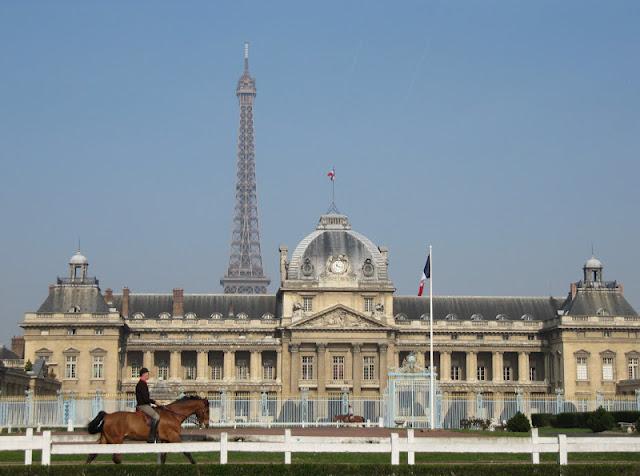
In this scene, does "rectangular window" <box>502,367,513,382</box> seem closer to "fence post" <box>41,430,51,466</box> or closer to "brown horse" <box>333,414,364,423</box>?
"brown horse" <box>333,414,364,423</box>

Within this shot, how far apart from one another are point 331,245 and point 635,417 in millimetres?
46812

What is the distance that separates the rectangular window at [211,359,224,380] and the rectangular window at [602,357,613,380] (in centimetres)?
3337

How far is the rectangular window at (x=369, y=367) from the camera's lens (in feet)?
334

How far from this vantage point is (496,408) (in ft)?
267

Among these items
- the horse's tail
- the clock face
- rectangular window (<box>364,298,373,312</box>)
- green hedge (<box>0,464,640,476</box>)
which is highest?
the clock face

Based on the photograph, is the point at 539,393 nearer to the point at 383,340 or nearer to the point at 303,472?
the point at 383,340

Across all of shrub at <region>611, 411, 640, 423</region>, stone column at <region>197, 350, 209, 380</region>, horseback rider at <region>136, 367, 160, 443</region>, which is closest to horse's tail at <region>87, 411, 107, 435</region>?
horseback rider at <region>136, 367, 160, 443</region>

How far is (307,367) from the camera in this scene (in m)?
102

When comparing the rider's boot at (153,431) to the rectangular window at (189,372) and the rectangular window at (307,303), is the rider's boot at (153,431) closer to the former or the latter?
the rectangular window at (307,303)

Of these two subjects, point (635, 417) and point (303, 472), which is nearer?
point (303, 472)

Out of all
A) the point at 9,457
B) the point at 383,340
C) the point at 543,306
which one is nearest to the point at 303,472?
the point at 9,457

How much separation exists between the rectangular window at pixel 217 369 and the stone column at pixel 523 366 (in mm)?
26621

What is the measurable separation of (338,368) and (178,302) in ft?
52.5

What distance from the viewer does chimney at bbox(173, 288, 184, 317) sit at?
105750 millimetres
